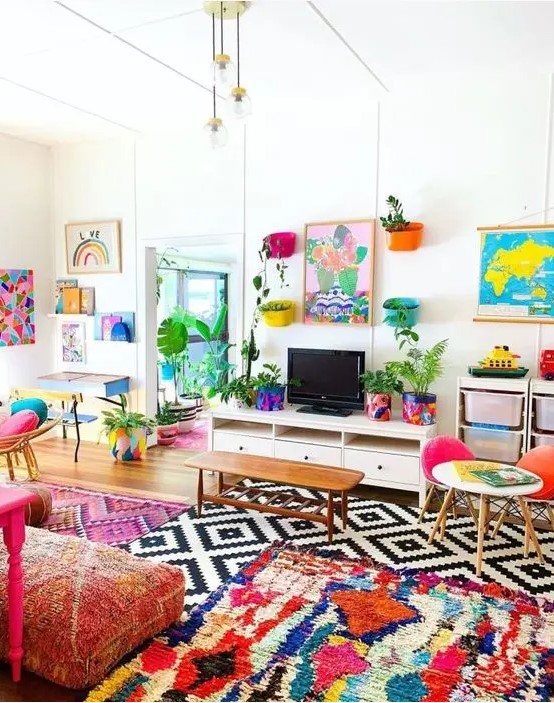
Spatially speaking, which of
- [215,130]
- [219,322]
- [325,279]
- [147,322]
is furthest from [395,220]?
[219,322]

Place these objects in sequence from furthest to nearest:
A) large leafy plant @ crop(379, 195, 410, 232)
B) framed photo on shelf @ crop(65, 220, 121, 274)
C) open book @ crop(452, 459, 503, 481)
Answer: framed photo on shelf @ crop(65, 220, 121, 274) → large leafy plant @ crop(379, 195, 410, 232) → open book @ crop(452, 459, 503, 481)

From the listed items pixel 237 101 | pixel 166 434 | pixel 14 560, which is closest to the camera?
pixel 14 560

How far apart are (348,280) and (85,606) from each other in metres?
3.11

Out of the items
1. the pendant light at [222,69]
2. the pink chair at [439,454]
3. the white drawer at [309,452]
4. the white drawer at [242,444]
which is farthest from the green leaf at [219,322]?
the pendant light at [222,69]

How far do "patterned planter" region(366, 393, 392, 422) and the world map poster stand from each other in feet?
3.00

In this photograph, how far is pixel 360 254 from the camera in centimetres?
449

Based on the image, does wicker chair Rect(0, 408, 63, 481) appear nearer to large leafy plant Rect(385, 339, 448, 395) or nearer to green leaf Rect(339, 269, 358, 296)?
green leaf Rect(339, 269, 358, 296)

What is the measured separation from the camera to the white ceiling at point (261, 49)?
118 inches

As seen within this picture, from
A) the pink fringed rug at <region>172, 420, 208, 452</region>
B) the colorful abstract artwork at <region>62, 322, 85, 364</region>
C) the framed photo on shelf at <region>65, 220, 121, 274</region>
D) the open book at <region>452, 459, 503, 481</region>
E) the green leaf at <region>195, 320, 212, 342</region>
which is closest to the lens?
the open book at <region>452, 459, 503, 481</region>

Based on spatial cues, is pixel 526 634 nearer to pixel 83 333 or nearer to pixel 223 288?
pixel 83 333

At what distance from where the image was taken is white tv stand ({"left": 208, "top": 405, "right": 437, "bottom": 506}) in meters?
4.02

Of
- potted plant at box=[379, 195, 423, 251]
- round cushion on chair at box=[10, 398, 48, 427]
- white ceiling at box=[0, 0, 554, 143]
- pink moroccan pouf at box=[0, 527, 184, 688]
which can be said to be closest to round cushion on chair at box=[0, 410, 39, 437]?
round cushion on chair at box=[10, 398, 48, 427]

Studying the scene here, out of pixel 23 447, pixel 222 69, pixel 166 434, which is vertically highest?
pixel 222 69

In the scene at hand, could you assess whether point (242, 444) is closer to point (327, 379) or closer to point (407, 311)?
point (327, 379)
